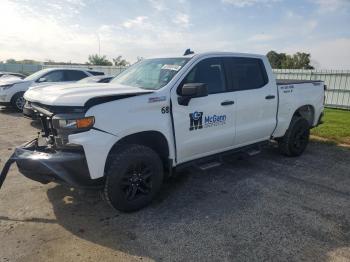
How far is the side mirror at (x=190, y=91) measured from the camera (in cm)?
387

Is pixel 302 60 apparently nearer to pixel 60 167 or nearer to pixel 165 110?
pixel 165 110

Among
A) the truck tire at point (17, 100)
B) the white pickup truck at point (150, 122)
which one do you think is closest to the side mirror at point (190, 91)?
the white pickup truck at point (150, 122)

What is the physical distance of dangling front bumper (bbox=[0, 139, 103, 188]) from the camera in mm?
3348

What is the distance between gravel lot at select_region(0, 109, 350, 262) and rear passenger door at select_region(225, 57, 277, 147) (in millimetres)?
735

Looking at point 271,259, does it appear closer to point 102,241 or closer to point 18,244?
point 102,241

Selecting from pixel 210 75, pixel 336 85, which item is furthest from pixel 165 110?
pixel 336 85

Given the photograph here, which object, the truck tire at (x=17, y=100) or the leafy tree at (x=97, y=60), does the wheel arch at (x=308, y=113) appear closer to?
the truck tire at (x=17, y=100)

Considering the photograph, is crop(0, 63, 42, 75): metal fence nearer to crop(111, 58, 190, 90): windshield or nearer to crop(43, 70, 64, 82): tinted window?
crop(43, 70, 64, 82): tinted window

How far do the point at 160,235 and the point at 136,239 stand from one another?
264mm

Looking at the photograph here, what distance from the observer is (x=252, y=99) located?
5094mm

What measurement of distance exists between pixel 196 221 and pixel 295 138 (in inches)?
136

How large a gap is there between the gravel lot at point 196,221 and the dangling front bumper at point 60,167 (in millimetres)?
540

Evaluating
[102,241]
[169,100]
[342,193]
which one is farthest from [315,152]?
[102,241]

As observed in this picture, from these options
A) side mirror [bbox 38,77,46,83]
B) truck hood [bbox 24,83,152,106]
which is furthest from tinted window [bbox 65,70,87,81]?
truck hood [bbox 24,83,152,106]
